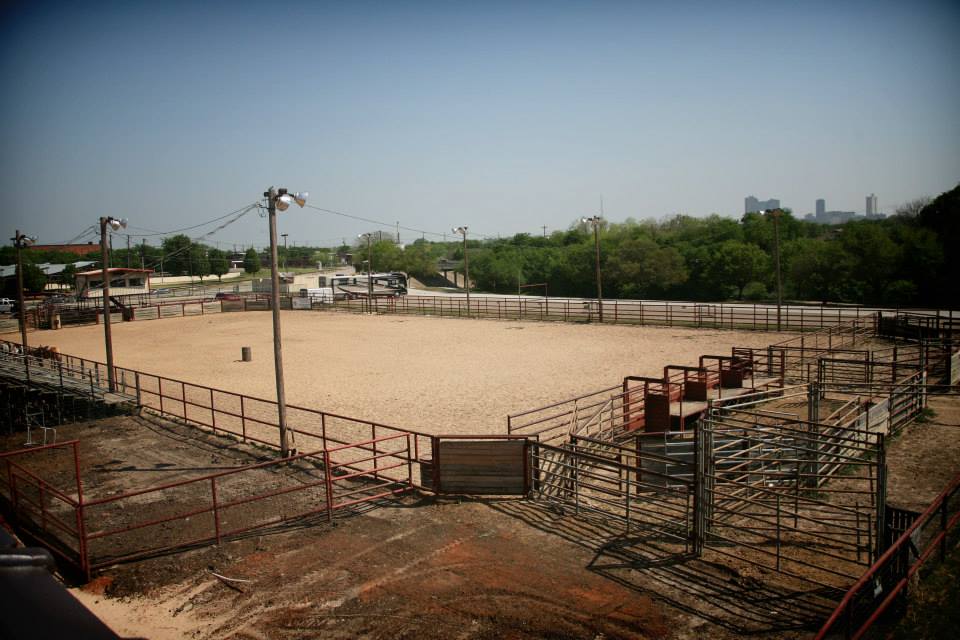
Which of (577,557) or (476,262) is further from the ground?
(476,262)

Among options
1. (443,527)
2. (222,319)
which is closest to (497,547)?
(443,527)

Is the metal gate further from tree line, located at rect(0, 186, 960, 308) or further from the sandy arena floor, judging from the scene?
tree line, located at rect(0, 186, 960, 308)

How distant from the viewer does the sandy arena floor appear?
19.2m

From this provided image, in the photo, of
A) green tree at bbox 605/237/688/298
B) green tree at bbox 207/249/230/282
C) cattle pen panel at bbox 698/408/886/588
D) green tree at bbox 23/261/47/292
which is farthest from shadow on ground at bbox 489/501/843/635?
green tree at bbox 207/249/230/282

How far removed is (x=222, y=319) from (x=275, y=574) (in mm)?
42853

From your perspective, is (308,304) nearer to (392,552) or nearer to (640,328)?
(640,328)

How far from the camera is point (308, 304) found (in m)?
55.8

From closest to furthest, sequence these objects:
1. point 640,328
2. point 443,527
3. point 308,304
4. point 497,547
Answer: point 497,547 < point 443,527 < point 640,328 < point 308,304

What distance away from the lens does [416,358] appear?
27.9 meters

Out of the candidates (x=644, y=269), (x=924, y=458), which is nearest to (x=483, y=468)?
(x=924, y=458)

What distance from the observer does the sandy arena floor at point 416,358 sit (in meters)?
19.2

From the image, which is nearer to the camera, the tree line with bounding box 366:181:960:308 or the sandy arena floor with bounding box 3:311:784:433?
the sandy arena floor with bounding box 3:311:784:433

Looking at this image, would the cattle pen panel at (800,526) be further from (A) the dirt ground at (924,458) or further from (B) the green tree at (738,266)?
(B) the green tree at (738,266)

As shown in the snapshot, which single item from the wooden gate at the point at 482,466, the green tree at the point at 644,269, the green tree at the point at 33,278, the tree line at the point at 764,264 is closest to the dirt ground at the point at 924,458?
the wooden gate at the point at 482,466
